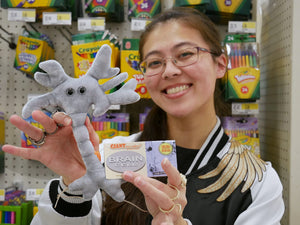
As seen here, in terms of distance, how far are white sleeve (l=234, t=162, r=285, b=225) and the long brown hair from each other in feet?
1.19

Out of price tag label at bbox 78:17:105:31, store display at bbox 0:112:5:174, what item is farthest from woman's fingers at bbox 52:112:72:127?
store display at bbox 0:112:5:174

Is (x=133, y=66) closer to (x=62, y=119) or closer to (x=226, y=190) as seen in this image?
(x=226, y=190)

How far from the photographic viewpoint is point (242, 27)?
1.93 m

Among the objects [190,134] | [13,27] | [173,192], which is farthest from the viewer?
[13,27]

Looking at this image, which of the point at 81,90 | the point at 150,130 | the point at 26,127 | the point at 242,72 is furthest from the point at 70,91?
the point at 242,72

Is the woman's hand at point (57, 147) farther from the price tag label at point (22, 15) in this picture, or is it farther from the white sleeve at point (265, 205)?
the price tag label at point (22, 15)

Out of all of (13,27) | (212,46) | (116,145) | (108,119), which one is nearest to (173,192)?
(116,145)

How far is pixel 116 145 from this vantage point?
750 mm

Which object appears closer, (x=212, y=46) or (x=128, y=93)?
(x=128, y=93)

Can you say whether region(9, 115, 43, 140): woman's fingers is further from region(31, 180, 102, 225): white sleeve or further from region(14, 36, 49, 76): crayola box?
region(14, 36, 49, 76): crayola box

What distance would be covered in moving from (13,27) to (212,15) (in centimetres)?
147

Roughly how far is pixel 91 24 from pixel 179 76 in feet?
3.37

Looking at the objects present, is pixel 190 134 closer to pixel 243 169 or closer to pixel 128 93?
pixel 243 169

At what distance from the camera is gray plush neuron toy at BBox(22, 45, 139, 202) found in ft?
2.45
